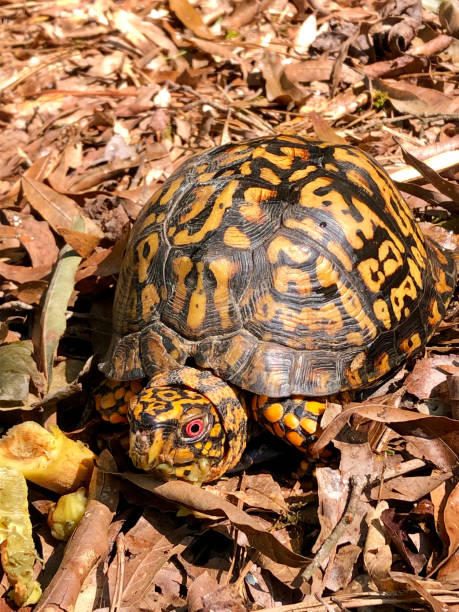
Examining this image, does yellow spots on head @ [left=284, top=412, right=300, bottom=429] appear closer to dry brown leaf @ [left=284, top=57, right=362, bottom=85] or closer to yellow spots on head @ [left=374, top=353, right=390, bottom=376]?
yellow spots on head @ [left=374, top=353, right=390, bottom=376]

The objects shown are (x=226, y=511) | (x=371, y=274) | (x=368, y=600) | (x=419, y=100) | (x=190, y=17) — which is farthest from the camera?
(x=190, y=17)

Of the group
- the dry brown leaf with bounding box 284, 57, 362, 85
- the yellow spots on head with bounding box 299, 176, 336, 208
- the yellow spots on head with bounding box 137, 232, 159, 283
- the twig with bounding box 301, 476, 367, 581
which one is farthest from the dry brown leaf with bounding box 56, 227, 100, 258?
the dry brown leaf with bounding box 284, 57, 362, 85

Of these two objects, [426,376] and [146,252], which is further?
[426,376]

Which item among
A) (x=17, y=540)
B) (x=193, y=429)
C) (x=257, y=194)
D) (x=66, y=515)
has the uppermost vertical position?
(x=257, y=194)

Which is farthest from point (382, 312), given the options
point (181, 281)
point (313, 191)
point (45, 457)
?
point (45, 457)

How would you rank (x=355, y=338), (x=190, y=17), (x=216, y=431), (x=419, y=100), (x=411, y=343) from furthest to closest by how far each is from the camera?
(x=190, y=17) → (x=419, y=100) → (x=411, y=343) → (x=355, y=338) → (x=216, y=431)

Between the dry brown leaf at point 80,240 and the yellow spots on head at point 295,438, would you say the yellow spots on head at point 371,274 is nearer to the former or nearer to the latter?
the yellow spots on head at point 295,438

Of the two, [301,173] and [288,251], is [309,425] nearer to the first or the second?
[288,251]
